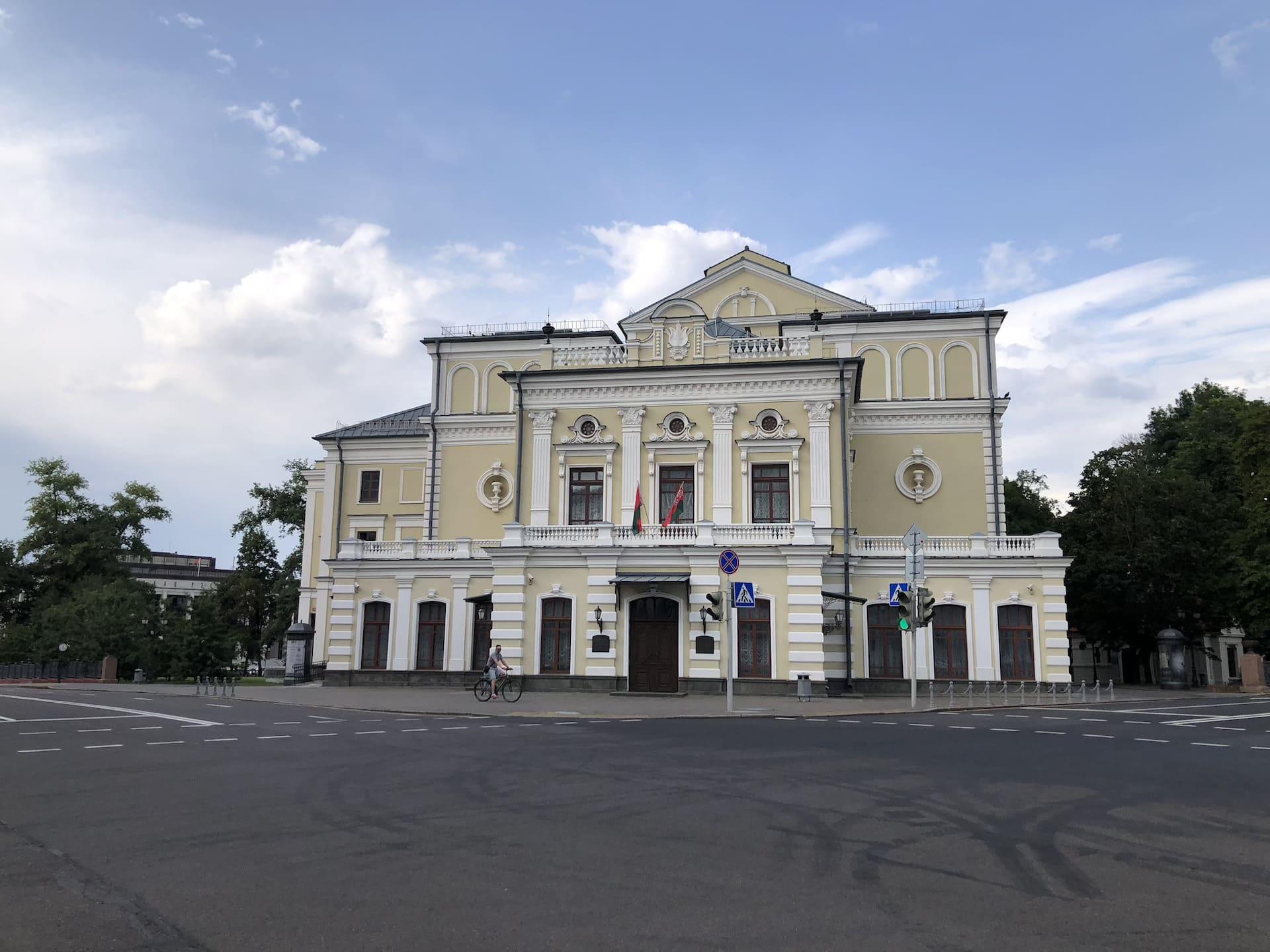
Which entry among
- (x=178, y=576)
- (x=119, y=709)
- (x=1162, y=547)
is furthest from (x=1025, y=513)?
(x=178, y=576)

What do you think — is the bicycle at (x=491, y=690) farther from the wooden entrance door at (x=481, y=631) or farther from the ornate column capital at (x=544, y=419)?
the ornate column capital at (x=544, y=419)

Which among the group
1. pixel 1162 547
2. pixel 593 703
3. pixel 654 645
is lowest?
pixel 593 703

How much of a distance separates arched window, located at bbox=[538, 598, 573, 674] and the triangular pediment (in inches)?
684

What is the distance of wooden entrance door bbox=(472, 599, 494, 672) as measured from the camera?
36.3 m

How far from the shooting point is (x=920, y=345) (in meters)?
42.2

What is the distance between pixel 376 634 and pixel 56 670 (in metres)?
25.2

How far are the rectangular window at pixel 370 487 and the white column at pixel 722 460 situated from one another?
20323mm

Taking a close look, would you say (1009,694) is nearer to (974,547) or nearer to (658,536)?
(974,547)

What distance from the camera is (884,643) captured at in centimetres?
3397

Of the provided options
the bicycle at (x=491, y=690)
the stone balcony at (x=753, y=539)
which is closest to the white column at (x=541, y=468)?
the stone balcony at (x=753, y=539)

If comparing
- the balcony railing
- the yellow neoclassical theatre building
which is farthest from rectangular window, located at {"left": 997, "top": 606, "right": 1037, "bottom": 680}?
the balcony railing

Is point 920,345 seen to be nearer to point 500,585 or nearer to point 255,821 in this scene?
point 500,585

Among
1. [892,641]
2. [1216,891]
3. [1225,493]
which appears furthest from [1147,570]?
[1216,891]

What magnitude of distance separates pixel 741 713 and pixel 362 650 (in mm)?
19189
